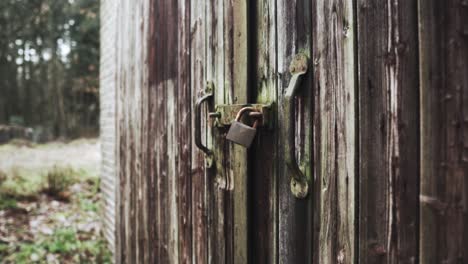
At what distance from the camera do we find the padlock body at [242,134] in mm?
1185

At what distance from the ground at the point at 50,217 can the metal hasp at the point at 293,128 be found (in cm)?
364

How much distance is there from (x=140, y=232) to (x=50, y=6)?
58.6 ft

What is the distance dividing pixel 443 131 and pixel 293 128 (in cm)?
47

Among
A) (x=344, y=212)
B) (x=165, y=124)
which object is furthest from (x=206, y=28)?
(x=344, y=212)

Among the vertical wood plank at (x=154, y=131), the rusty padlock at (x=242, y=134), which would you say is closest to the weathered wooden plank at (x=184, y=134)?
the vertical wood plank at (x=154, y=131)

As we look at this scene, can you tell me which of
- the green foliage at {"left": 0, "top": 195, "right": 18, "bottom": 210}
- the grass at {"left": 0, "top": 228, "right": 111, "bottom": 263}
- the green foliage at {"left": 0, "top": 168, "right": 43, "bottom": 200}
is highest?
the green foliage at {"left": 0, "top": 168, "right": 43, "bottom": 200}

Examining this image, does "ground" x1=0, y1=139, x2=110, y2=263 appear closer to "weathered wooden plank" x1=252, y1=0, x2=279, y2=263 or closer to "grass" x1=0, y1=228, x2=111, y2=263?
"grass" x1=0, y1=228, x2=111, y2=263

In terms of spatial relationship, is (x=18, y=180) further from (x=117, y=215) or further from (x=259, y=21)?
(x=259, y=21)

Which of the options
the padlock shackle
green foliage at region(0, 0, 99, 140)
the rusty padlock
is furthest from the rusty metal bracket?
green foliage at region(0, 0, 99, 140)

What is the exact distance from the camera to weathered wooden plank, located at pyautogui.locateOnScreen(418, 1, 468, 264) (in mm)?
740

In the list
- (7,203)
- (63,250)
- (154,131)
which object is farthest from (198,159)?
(7,203)

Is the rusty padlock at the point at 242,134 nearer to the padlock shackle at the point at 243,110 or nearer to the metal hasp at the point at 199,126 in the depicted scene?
the padlock shackle at the point at 243,110

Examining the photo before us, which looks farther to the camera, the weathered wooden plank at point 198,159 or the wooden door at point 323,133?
the weathered wooden plank at point 198,159

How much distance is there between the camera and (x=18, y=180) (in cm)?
759
